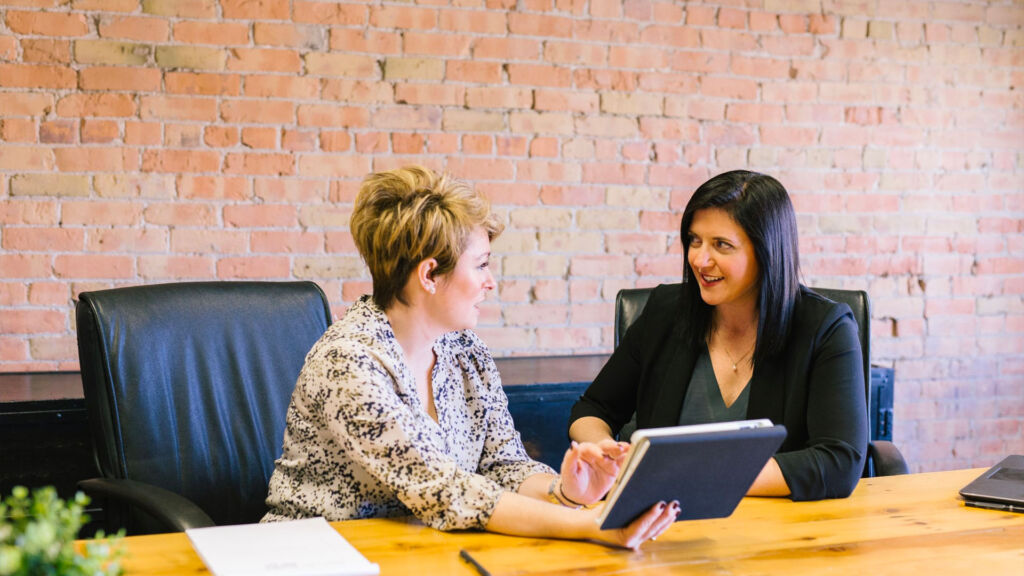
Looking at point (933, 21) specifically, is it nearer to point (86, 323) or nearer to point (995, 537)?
point (995, 537)

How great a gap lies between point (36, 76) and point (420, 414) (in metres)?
1.68

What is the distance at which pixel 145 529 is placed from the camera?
1.74m

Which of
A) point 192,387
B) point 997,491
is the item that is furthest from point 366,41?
point 997,491

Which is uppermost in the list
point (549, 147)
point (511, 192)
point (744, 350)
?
point (549, 147)

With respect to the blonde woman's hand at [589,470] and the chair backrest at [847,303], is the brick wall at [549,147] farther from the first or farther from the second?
the blonde woman's hand at [589,470]

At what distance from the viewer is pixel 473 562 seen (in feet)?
4.31

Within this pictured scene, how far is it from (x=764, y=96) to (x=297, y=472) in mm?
2210

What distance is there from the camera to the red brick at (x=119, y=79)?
2625mm

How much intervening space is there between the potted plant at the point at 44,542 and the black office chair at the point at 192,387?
87 centimetres

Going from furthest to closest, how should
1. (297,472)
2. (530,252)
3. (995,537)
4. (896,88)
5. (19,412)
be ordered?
1. (896,88)
2. (530,252)
3. (19,412)
4. (297,472)
5. (995,537)

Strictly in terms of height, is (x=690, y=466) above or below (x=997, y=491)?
above

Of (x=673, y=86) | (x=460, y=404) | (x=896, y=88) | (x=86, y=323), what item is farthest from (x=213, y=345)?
(x=896, y=88)

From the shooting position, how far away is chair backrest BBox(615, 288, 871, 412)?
6.95 ft

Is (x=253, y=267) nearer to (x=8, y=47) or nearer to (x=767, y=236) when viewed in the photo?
(x=8, y=47)
